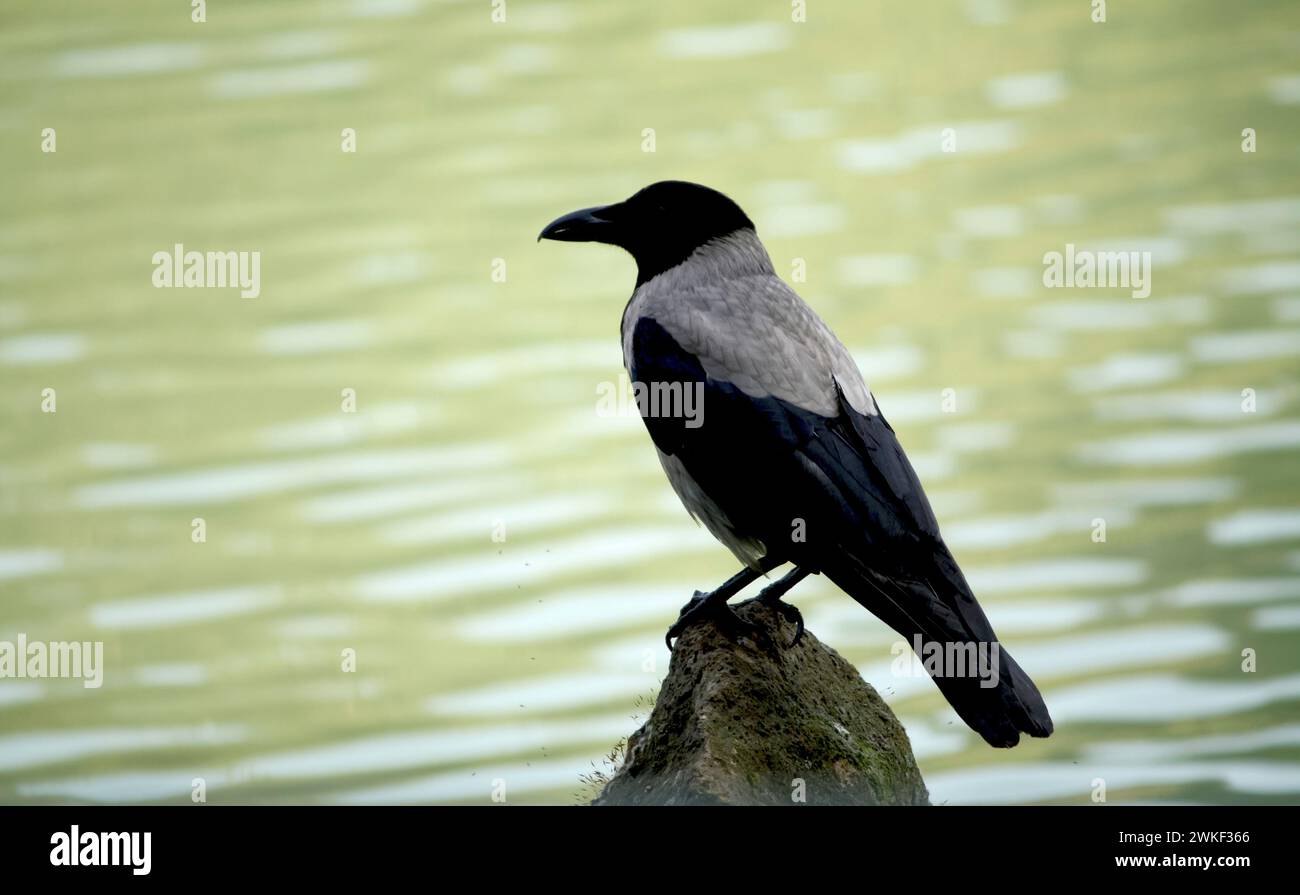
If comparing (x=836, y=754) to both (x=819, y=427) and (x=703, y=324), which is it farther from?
(x=703, y=324)

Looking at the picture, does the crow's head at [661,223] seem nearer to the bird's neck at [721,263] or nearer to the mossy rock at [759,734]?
the bird's neck at [721,263]

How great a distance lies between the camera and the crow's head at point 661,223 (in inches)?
274

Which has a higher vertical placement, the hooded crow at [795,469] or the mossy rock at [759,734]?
the hooded crow at [795,469]

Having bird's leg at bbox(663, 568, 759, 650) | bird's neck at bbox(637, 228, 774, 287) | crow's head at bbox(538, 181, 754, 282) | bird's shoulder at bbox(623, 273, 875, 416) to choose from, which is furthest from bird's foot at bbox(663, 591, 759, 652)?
crow's head at bbox(538, 181, 754, 282)

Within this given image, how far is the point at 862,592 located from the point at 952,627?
0.34 metres

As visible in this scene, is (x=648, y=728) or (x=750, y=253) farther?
(x=750, y=253)

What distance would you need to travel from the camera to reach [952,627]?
5.93m

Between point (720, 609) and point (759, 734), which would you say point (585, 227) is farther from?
point (759, 734)

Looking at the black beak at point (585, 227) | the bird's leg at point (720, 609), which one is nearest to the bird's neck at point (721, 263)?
the black beak at point (585, 227)

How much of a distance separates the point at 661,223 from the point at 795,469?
1388 millimetres

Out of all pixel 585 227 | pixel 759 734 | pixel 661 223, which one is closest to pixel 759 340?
pixel 661 223
